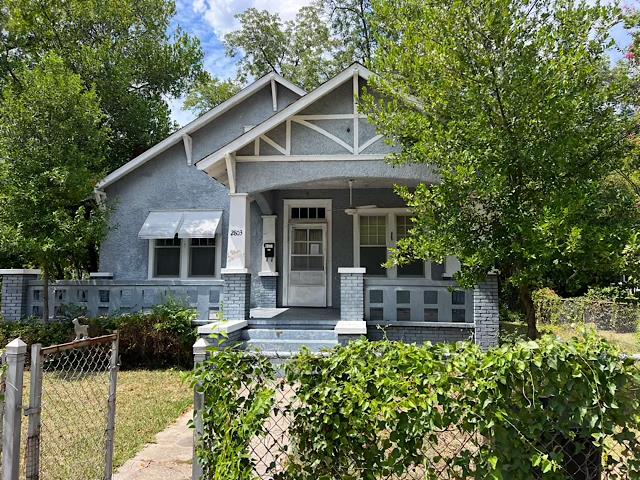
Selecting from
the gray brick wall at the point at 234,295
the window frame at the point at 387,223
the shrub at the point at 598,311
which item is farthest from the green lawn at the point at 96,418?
the shrub at the point at 598,311

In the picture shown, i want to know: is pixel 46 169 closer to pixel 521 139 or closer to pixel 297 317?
pixel 297 317

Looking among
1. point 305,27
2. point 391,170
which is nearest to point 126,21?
point 305,27

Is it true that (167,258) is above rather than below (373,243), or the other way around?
below

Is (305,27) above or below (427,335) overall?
above

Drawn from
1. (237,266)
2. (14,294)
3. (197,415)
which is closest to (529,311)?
(237,266)

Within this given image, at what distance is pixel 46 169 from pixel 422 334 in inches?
355

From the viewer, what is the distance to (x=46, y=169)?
1035 cm

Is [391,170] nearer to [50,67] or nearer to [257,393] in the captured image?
[257,393]

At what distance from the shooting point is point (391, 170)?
30.4 feet

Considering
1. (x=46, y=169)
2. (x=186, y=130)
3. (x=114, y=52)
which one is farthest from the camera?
(x=114, y=52)

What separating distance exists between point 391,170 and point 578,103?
12.8 feet

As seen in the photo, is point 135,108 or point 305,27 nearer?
point 135,108

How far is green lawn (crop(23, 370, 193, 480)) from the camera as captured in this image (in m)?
4.75

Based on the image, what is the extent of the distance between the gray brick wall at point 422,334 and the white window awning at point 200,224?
5.63m
